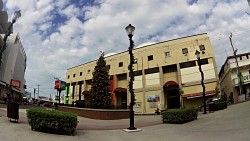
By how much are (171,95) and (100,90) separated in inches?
722

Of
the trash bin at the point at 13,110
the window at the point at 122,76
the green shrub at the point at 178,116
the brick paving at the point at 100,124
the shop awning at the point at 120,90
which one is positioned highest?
the window at the point at 122,76

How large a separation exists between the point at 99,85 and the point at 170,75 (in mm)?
17995

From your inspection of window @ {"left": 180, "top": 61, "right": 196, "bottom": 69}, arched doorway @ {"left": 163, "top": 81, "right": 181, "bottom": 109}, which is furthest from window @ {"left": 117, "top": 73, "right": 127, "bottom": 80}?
window @ {"left": 180, "top": 61, "right": 196, "bottom": 69}

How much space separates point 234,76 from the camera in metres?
39.1

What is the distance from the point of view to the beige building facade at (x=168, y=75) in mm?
36969

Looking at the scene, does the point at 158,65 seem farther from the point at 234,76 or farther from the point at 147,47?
the point at 234,76

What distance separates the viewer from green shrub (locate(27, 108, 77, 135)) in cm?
964

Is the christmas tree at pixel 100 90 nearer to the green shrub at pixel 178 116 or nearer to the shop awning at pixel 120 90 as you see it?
the green shrub at pixel 178 116

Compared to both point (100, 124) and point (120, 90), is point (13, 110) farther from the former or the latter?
point (120, 90)

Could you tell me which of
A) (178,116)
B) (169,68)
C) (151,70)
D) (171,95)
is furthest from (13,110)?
(151,70)

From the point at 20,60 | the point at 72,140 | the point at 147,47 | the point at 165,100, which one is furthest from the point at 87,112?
the point at 20,60

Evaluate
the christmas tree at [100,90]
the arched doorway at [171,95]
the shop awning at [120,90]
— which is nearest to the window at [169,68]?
the arched doorway at [171,95]

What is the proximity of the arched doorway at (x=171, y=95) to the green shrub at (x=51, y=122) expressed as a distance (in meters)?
30.5

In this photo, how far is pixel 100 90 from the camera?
25688 millimetres
